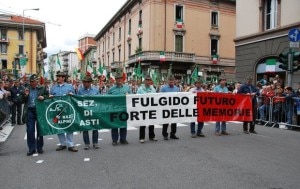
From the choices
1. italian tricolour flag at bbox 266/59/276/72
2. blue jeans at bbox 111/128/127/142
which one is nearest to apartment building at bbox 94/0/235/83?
italian tricolour flag at bbox 266/59/276/72

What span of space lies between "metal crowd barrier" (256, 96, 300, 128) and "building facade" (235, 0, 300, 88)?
19.0ft

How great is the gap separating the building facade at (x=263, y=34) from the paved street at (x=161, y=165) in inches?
456

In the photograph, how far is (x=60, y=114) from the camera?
9.20m

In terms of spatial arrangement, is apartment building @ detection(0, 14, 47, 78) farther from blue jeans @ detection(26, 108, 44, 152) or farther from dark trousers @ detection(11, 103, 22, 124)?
blue jeans @ detection(26, 108, 44, 152)

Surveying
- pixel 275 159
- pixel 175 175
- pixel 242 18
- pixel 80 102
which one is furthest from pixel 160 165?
pixel 242 18

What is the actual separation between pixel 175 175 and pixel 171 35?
3961 cm

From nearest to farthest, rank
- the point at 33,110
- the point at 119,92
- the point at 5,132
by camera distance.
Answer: the point at 33,110 → the point at 119,92 → the point at 5,132

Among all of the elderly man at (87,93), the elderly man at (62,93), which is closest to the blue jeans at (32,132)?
the elderly man at (62,93)

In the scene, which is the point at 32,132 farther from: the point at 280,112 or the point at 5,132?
the point at 280,112

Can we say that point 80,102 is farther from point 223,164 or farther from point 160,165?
point 223,164

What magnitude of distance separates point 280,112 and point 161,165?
8564mm

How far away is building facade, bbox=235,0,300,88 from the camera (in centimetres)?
2061

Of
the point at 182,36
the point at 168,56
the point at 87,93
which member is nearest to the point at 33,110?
the point at 87,93

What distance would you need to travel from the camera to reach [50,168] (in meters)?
7.14
